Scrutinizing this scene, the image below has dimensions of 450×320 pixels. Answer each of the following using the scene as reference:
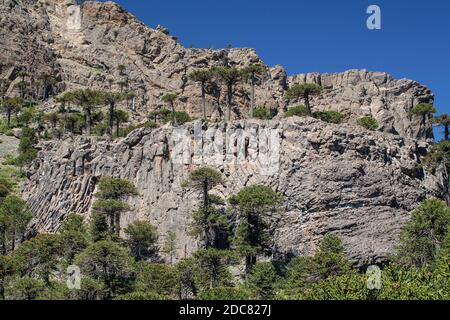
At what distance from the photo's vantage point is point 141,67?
13488 centimetres

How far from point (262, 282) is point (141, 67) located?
93080 millimetres

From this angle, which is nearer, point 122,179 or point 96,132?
point 122,179

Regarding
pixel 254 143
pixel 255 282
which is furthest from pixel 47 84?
pixel 255 282

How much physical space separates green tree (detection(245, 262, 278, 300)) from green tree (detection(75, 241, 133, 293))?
12.2m

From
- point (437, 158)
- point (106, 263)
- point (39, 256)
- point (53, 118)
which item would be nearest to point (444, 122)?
point (437, 158)

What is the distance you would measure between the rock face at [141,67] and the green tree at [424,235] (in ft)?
184

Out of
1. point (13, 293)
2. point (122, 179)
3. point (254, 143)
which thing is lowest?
point (13, 293)

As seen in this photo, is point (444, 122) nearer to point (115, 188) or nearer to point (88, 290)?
point (115, 188)

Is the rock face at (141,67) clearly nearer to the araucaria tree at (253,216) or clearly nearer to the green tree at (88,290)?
the araucaria tree at (253,216)

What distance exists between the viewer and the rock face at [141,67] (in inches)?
4673

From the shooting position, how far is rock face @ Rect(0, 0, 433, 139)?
119 metres

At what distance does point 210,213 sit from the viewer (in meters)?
61.7

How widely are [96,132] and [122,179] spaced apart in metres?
27.9
